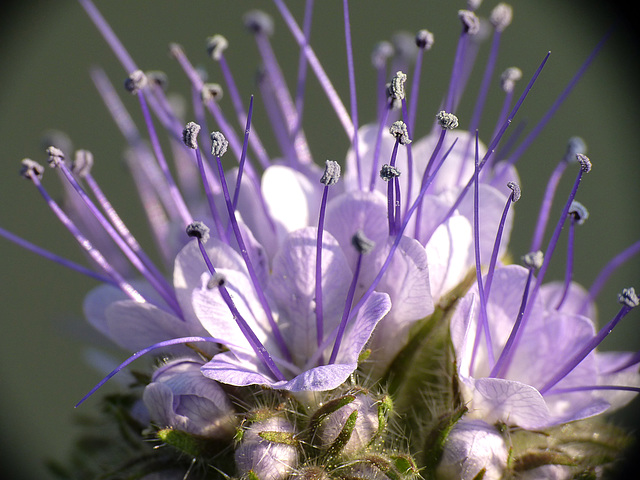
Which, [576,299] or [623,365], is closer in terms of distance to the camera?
[623,365]

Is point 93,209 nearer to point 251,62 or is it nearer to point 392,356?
point 392,356

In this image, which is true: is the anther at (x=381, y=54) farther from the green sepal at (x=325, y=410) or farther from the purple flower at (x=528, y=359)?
the green sepal at (x=325, y=410)

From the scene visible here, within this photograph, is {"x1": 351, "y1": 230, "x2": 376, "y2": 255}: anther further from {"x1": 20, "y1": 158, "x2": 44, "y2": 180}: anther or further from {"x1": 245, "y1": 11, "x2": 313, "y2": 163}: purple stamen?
{"x1": 20, "y1": 158, "x2": 44, "y2": 180}: anther

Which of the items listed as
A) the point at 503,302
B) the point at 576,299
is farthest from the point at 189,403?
the point at 576,299

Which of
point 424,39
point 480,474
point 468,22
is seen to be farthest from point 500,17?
point 480,474

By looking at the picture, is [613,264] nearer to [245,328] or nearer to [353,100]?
[353,100]

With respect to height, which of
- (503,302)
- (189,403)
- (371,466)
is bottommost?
(371,466)
